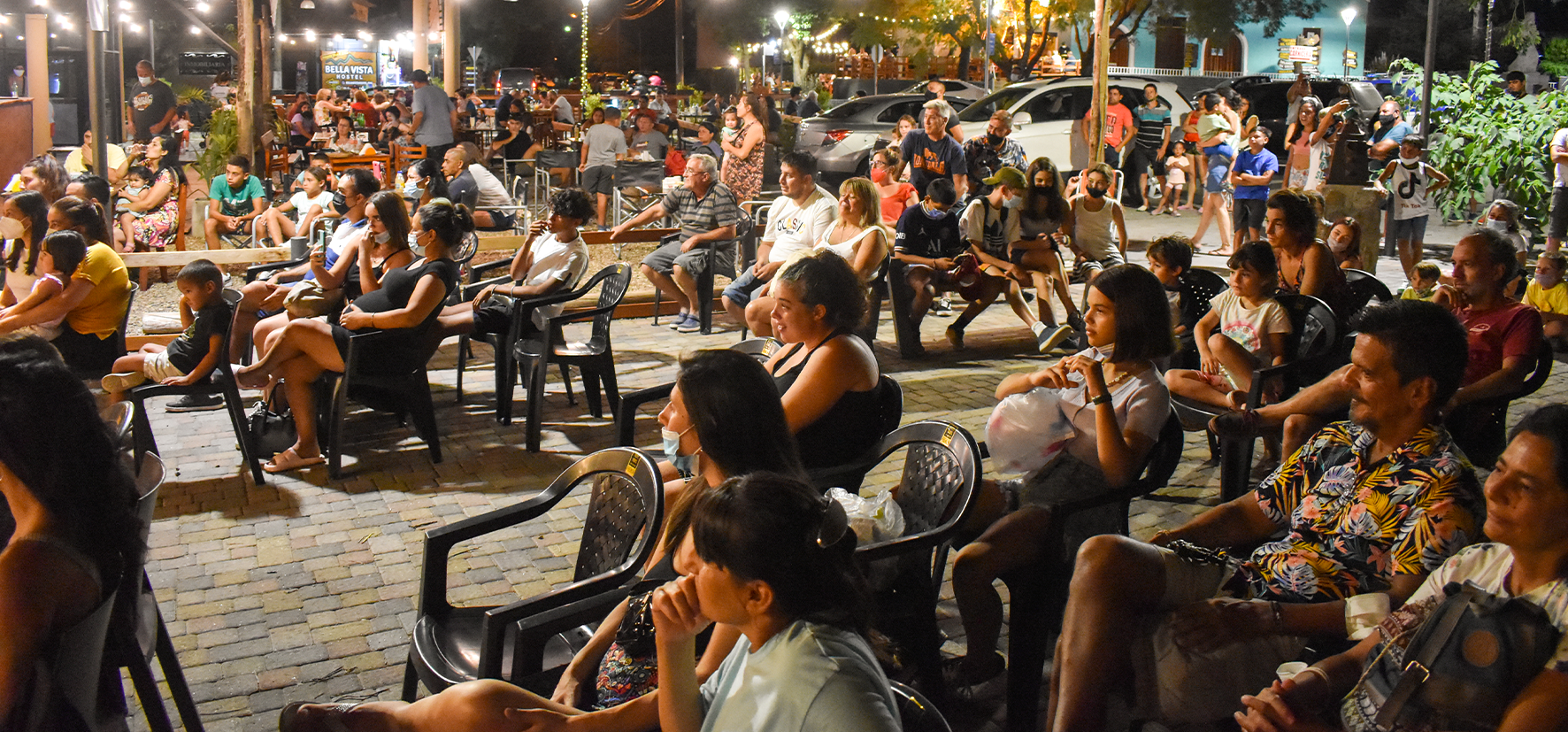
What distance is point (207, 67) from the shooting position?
33.5 metres

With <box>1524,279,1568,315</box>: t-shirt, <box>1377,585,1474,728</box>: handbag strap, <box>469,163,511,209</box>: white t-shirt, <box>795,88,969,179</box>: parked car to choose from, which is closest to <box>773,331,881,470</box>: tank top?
<box>1377,585,1474,728</box>: handbag strap

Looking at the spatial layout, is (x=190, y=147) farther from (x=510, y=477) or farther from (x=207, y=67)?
(x=207, y=67)

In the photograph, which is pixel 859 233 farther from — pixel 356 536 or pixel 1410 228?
pixel 1410 228

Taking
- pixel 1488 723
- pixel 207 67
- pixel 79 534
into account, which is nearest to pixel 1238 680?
pixel 1488 723

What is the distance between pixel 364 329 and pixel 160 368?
845mm

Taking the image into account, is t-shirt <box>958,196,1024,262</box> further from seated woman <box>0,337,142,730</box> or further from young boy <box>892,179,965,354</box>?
seated woman <box>0,337,142,730</box>

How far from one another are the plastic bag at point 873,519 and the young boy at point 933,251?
16.0 feet

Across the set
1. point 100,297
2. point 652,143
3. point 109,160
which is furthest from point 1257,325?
point 652,143

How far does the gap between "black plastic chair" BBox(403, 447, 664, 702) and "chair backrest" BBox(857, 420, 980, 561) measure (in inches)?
23.9

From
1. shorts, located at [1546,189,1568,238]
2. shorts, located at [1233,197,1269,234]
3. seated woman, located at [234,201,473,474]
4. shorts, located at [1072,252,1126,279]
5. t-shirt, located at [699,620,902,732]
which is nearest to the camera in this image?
t-shirt, located at [699,620,902,732]

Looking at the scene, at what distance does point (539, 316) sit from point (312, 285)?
112cm

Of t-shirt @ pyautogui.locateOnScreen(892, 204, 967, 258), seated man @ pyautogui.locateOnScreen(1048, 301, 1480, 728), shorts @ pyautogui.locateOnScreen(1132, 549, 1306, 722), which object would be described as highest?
t-shirt @ pyautogui.locateOnScreen(892, 204, 967, 258)

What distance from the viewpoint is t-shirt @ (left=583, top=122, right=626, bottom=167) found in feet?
46.2

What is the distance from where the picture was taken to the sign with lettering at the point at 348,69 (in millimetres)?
37500
